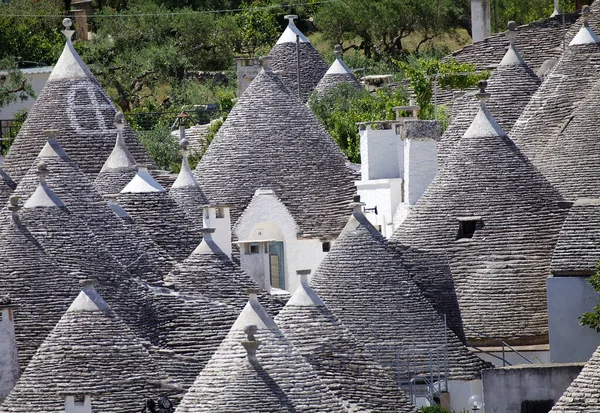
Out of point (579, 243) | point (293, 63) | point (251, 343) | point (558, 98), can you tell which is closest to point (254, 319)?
point (251, 343)

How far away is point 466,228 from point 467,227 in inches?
1.1

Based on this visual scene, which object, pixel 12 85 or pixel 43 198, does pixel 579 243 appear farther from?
pixel 12 85

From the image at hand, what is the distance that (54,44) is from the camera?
3457 inches

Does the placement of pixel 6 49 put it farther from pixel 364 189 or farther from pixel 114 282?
pixel 114 282

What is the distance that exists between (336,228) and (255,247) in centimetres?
314

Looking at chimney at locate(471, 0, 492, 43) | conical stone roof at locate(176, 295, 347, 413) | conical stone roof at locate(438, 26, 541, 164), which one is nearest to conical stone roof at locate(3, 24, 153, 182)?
conical stone roof at locate(438, 26, 541, 164)

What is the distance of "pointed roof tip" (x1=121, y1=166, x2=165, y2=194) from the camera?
167 ft

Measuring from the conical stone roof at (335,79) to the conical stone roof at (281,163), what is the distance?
6.93m

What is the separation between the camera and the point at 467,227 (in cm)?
5203

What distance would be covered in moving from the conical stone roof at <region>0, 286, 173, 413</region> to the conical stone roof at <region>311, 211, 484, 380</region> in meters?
6.32

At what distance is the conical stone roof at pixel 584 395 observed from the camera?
36.2 m

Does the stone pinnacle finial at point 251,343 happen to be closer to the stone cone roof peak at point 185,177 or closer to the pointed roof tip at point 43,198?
the pointed roof tip at point 43,198

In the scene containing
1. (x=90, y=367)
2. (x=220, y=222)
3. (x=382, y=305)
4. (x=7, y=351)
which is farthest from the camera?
(x=220, y=222)

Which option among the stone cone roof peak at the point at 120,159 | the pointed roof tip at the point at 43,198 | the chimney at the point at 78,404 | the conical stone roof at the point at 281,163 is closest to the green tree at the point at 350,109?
the conical stone roof at the point at 281,163
